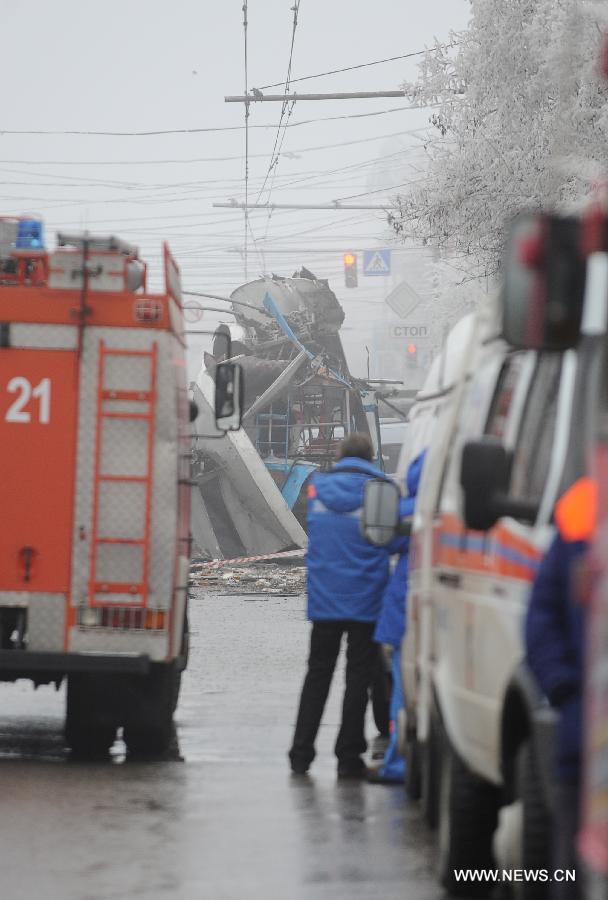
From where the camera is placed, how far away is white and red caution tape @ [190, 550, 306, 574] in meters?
33.1

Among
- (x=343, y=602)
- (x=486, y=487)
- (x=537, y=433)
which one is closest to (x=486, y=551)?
(x=537, y=433)

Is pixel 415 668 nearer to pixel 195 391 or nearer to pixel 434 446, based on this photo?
pixel 434 446

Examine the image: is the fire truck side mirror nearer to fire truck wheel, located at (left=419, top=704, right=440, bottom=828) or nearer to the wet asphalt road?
the wet asphalt road

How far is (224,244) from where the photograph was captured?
116m

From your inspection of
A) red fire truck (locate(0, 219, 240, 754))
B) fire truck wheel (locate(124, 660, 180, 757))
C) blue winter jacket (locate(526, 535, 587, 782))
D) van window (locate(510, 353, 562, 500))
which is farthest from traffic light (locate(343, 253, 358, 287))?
blue winter jacket (locate(526, 535, 587, 782))

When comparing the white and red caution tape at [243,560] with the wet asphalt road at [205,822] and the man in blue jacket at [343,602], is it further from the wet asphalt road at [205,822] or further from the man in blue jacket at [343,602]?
the man in blue jacket at [343,602]

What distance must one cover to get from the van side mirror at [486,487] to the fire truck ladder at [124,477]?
214 inches

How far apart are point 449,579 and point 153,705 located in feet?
14.5

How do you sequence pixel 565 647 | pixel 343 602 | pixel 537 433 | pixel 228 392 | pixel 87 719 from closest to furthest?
pixel 565 647 → pixel 537 433 → pixel 343 602 → pixel 87 719 → pixel 228 392

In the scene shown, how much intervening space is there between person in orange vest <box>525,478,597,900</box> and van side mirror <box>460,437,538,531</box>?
0.74 meters

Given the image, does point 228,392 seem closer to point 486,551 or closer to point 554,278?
point 486,551

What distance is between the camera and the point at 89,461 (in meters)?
10.8

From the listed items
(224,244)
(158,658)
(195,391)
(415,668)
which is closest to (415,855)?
(415,668)

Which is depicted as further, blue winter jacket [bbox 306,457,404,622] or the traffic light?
the traffic light
